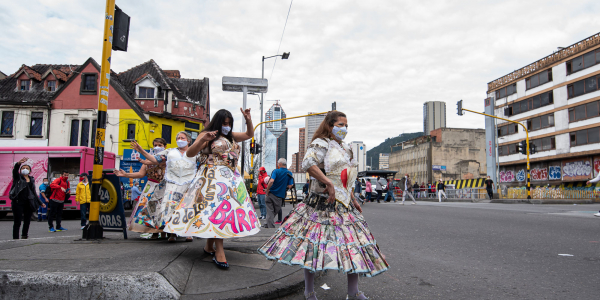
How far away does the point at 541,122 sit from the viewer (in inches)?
1898

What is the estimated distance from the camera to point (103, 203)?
6.28m

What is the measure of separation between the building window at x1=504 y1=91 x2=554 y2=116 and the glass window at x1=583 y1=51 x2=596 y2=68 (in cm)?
594

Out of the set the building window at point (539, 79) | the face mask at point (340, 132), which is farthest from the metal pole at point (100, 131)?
the building window at point (539, 79)

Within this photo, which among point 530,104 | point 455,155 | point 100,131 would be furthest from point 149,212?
A: point 455,155

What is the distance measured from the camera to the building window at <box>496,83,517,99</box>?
53.1 metres

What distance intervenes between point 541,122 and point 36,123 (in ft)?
172

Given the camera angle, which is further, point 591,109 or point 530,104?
point 530,104

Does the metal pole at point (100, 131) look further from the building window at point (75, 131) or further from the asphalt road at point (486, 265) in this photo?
the building window at point (75, 131)

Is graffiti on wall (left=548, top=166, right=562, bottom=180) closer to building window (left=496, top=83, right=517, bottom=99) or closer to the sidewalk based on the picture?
building window (left=496, top=83, right=517, bottom=99)

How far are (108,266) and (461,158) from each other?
271ft

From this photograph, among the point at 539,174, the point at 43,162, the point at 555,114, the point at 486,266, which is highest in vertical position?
the point at 555,114

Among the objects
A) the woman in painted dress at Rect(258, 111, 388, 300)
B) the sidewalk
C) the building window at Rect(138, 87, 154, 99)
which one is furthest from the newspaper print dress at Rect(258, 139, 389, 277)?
the building window at Rect(138, 87, 154, 99)

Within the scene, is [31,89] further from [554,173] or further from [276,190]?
[554,173]

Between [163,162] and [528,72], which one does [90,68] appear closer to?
[163,162]
